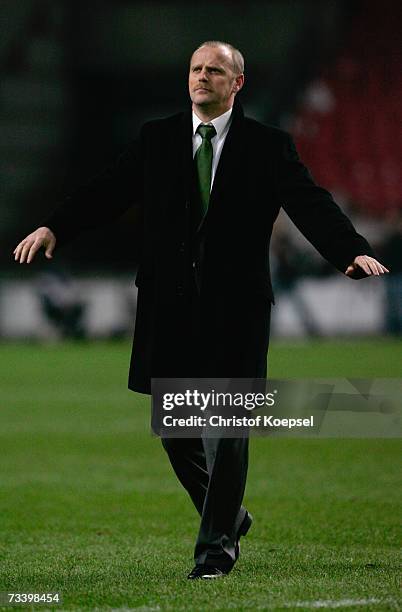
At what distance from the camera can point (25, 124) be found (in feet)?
104

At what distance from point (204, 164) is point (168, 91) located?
27014mm

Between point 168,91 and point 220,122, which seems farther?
point 168,91

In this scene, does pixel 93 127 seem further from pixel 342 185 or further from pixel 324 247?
pixel 324 247

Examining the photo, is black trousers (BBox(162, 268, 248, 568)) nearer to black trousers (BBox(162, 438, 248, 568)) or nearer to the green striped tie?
black trousers (BBox(162, 438, 248, 568))

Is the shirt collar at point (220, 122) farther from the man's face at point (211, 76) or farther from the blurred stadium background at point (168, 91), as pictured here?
the blurred stadium background at point (168, 91)

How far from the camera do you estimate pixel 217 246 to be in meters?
5.14

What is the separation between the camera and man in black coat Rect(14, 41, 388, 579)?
200 inches

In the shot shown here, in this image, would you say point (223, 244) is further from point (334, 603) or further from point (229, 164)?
point (334, 603)

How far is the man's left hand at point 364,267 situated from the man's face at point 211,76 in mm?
863

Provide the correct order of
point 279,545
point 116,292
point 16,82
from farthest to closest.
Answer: point 16,82
point 116,292
point 279,545

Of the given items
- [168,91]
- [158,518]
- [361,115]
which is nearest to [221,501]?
[158,518]

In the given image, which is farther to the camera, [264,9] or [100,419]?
[264,9]

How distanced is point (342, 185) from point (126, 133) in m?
5.75

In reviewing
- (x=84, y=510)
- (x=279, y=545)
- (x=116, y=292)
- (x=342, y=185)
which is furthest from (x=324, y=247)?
(x=342, y=185)
